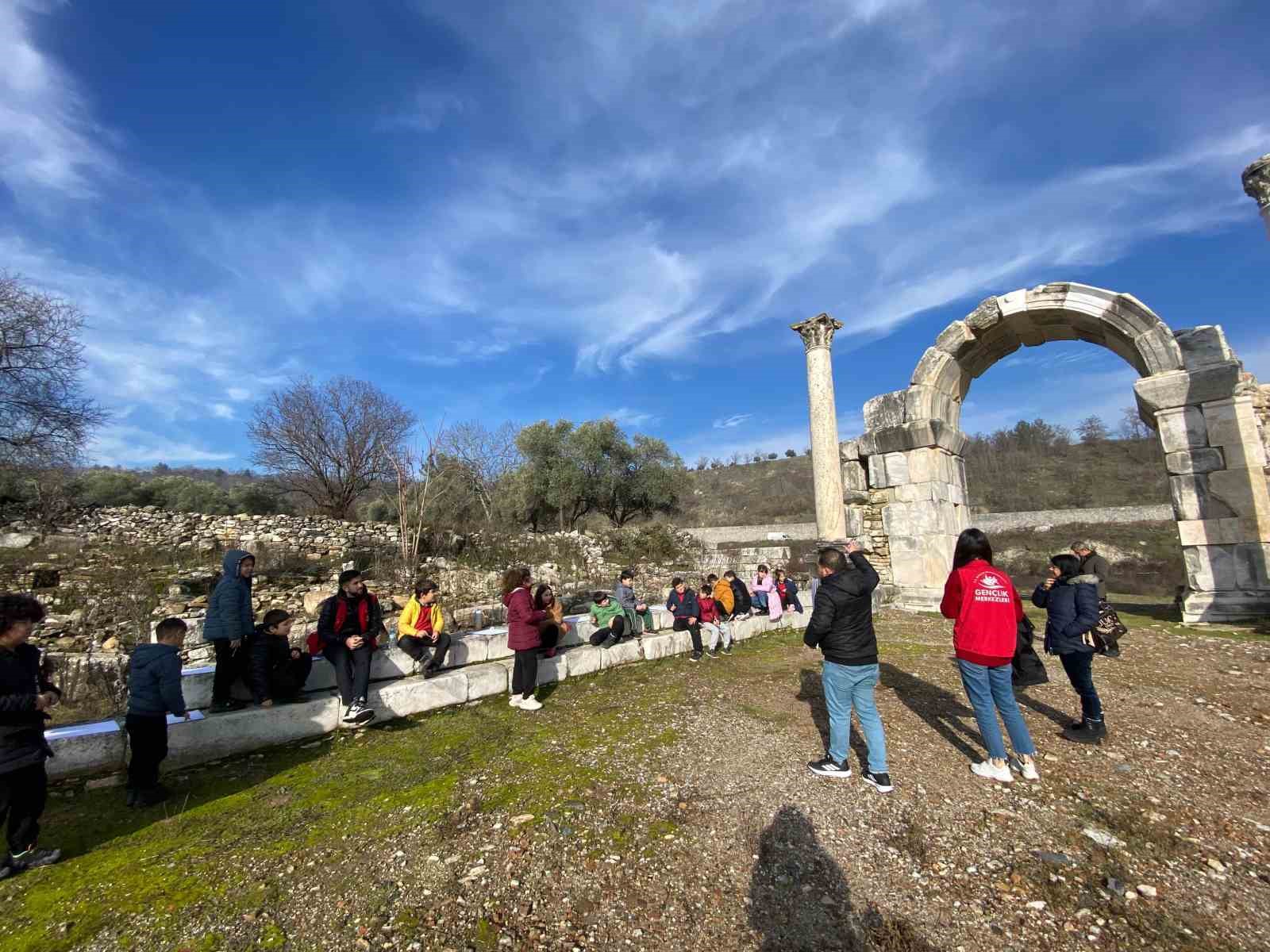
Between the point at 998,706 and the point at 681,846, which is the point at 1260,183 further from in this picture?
the point at 681,846

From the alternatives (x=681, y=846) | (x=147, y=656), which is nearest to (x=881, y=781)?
(x=681, y=846)

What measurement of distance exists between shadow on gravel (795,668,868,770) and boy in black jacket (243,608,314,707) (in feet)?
15.5

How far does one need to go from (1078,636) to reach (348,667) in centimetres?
611

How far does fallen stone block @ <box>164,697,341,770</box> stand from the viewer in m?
4.29

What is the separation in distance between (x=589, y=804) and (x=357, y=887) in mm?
1319

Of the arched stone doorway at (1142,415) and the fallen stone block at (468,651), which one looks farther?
the arched stone doorway at (1142,415)

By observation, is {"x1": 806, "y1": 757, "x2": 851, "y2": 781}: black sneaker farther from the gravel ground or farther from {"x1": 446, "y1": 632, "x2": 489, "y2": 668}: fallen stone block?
{"x1": 446, "y1": 632, "x2": 489, "y2": 668}: fallen stone block

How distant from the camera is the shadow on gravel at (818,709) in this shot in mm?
4187

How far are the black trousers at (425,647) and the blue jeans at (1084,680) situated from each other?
5.66 metres

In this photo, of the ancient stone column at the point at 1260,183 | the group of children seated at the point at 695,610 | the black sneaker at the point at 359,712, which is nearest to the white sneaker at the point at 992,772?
the group of children seated at the point at 695,610

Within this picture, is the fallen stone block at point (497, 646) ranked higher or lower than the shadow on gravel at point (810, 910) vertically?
higher

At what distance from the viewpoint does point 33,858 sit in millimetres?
2934

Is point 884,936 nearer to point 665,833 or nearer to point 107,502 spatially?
point 665,833

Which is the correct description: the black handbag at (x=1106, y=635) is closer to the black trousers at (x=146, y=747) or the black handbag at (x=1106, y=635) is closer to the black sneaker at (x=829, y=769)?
the black sneaker at (x=829, y=769)
